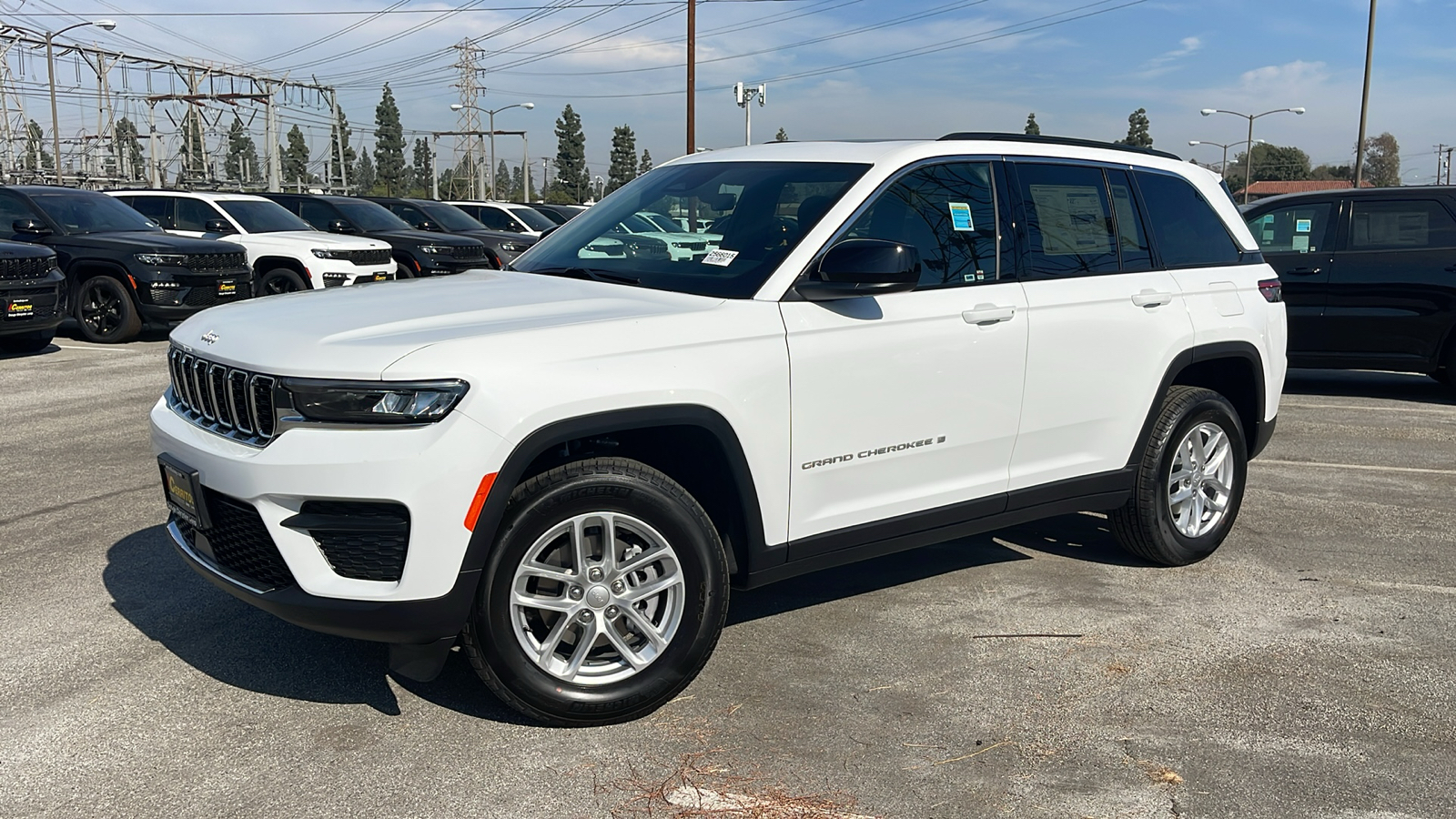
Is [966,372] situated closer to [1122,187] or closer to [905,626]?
[905,626]

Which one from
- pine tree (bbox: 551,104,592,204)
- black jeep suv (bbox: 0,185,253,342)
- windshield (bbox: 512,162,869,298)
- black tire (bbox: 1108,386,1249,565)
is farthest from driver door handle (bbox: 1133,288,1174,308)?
pine tree (bbox: 551,104,592,204)

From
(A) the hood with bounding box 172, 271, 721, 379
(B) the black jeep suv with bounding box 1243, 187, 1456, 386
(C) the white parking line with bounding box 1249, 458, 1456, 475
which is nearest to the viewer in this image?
(A) the hood with bounding box 172, 271, 721, 379

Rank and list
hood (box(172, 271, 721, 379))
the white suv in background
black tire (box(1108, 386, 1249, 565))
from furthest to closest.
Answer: the white suv in background → black tire (box(1108, 386, 1249, 565)) → hood (box(172, 271, 721, 379))

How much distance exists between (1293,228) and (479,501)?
9681 millimetres

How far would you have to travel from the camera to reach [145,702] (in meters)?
3.79

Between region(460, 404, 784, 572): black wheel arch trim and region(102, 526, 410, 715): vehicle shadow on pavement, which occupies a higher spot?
region(460, 404, 784, 572): black wheel arch trim

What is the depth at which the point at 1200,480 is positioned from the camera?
5.53 m

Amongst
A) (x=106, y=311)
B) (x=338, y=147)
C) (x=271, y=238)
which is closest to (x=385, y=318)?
(x=106, y=311)

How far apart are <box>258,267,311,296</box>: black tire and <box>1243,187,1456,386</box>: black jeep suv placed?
11.3m

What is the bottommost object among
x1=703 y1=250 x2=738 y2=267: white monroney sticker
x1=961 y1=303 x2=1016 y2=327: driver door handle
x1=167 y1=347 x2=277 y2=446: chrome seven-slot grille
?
x1=167 y1=347 x2=277 y2=446: chrome seven-slot grille

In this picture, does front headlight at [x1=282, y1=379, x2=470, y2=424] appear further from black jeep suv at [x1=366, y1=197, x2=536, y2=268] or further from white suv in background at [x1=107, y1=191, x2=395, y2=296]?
black jeep suv at [x1=366, y1=197, x2=536, y2=268]

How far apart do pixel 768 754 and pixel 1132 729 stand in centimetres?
121

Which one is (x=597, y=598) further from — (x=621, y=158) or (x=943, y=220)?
(x=621, y=158)

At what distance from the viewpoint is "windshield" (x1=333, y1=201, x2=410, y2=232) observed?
18.3 meters
